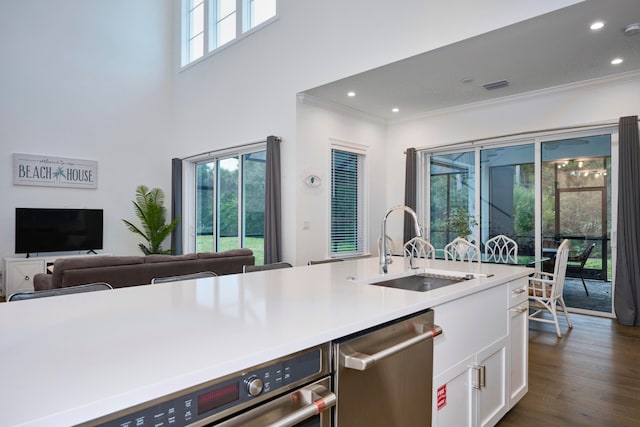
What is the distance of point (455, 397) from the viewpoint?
1.78 meters

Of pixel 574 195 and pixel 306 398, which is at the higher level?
pixel 574 195

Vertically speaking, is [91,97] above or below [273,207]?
above

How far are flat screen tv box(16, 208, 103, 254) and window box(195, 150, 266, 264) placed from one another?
69.2 inches

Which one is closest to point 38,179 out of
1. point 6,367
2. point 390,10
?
point 390,10

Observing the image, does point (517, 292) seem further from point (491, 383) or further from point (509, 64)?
point (509, 64)

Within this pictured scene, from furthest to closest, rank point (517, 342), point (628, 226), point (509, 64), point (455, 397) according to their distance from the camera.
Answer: point (628, 226), point (509, 64), point (517, 342), point (455, 397)

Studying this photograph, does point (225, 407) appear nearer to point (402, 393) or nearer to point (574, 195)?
point (402, 393)

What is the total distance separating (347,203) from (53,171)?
483 cm

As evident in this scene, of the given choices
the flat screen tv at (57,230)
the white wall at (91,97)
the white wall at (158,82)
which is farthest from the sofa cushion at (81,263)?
the white wall at (91,97)

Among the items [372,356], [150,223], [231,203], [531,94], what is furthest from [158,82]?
[372,356]

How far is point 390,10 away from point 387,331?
3.98m

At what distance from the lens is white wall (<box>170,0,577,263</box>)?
3.83 m

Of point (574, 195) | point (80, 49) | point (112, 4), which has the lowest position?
point (574, 195)

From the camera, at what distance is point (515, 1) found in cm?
336
